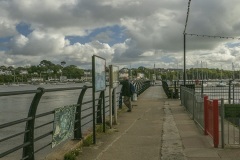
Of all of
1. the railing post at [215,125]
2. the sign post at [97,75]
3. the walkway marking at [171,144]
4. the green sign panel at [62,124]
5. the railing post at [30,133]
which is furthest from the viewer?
the sign post at [97,75]

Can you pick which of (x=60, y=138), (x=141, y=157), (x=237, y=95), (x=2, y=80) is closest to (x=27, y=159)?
(x=60, y=138)

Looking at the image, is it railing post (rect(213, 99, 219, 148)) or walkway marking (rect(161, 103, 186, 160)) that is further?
railing post (rect(213, 99, 219, 148))

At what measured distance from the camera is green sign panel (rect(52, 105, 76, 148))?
7114 millimetres

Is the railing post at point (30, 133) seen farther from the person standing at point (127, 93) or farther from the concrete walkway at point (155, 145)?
the person standing at point (127, 93)

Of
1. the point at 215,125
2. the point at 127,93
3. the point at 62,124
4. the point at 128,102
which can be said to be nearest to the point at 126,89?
the point at 127,93

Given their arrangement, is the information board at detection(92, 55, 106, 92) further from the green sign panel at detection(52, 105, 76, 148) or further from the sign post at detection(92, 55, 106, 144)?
the green sign panel at detection(52, 105, 76, 148)

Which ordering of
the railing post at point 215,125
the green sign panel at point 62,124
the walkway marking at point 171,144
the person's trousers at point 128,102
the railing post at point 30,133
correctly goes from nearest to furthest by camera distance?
the railing post at point 30,133 → the green sign panel at point 62,124 → the walkway marking at point 171,144 → the railing post at point 215,125 → the person's trousers at point 128,102

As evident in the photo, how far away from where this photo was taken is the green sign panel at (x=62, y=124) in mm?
7114

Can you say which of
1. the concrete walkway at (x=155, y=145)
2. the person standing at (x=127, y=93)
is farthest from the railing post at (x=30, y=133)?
the person standing at (x=127, y=93)

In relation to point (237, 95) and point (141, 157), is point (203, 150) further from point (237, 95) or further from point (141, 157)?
point (237, 95)

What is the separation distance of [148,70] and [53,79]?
51.0 m

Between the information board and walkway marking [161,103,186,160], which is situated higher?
the information board

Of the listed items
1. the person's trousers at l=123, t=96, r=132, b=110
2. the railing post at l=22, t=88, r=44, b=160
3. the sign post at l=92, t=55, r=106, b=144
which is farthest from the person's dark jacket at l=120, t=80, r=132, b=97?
the railing post at l=22, t=88, r=44, b=160

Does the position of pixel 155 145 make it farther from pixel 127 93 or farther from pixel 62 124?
pixel 127 93
